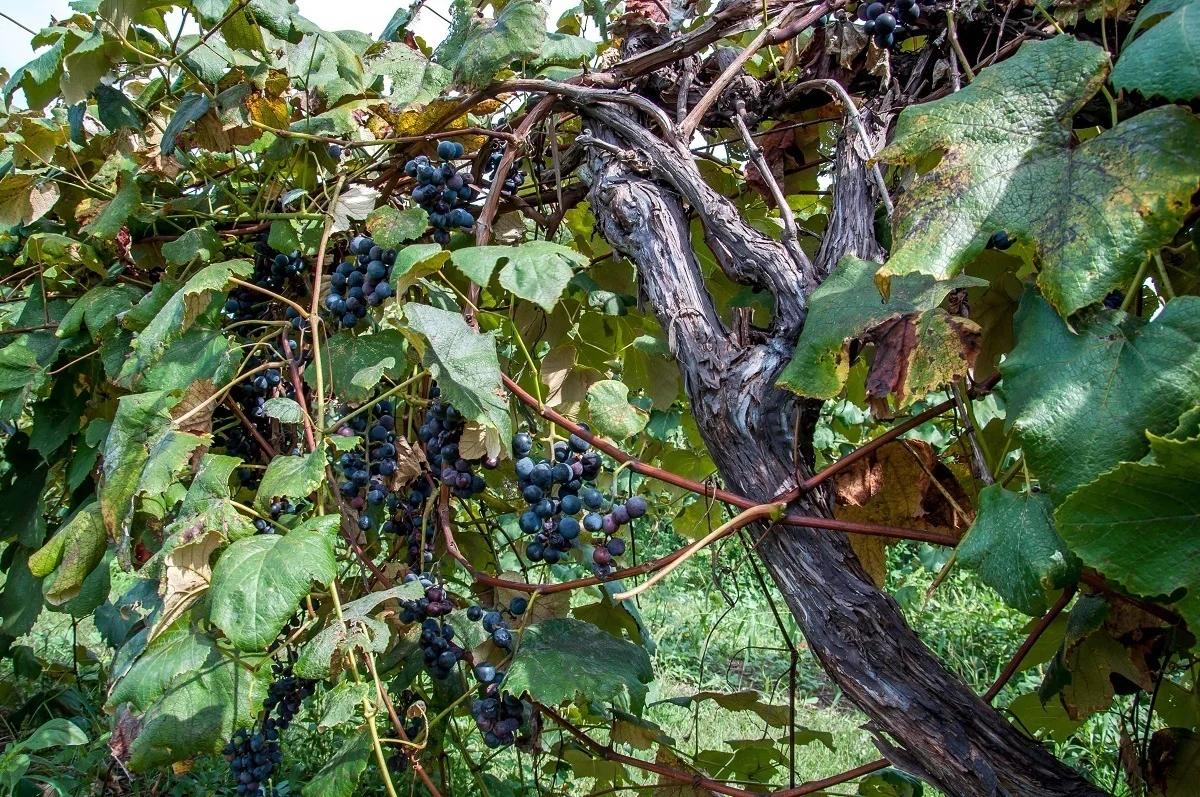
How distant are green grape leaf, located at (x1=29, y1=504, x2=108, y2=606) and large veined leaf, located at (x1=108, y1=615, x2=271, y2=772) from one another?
31 cm

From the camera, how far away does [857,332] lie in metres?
0.96

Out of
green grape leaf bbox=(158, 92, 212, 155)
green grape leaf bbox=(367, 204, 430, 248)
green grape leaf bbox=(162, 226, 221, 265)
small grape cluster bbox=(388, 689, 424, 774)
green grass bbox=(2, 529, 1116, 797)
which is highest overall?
green grape leaf bbox=(158, 92, 212, 155)

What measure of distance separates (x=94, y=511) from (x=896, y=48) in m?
1.53

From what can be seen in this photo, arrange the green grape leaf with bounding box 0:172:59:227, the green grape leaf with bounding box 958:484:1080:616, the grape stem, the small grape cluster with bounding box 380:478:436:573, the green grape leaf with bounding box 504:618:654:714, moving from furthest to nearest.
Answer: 1. the green grape leaf with bounding box 0:172:59:227
2. the small grape cluster with bounding box 380:478:436:573
3. the green grape leaf with bounding box 504:618:654:714
4. the grape stem
5. the green grape leaf with bounding box 958:484:1080:616

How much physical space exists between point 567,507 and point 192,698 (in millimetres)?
606

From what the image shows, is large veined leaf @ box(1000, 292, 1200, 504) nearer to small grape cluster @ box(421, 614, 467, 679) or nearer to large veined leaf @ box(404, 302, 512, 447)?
large veined leaf @ box(404, 302, 512, 447)

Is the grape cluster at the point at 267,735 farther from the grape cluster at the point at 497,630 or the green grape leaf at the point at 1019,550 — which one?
the green grape leaf at the point at 1019,550

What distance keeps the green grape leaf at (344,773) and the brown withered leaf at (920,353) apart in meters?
0.82

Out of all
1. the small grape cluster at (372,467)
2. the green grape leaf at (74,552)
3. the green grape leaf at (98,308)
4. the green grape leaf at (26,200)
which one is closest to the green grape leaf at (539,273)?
the small grape cluster at (372,467)

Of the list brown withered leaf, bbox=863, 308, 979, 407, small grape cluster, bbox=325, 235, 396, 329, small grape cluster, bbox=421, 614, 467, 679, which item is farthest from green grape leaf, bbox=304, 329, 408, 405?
brown withered leaf, bbox=863, 308, 979, 407

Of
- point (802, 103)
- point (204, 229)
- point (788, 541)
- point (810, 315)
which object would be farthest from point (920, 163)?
point (204, 229)

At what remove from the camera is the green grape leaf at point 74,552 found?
57.7 inches

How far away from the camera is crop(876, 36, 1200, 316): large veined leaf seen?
2.59 feet

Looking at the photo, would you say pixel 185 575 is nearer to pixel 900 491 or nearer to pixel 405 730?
pixel 405 730
